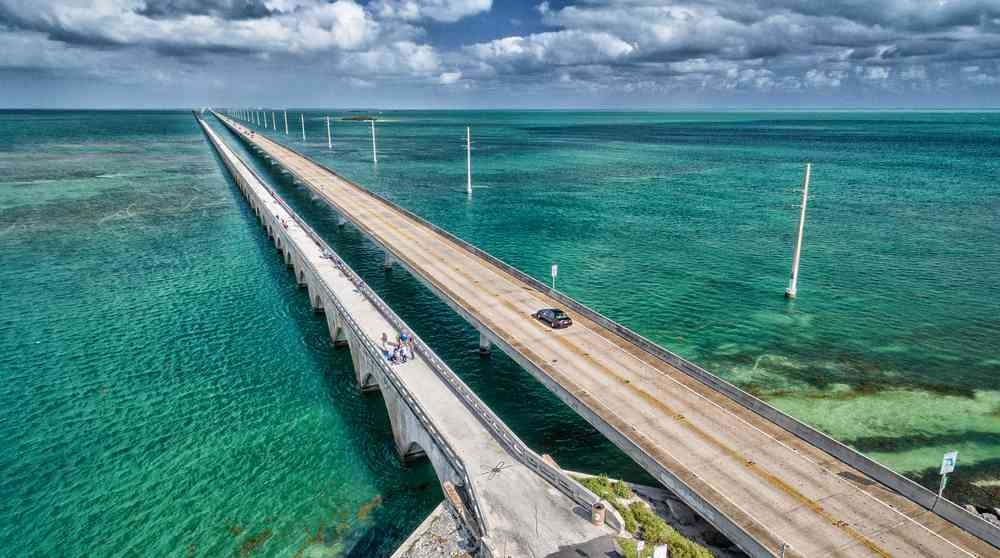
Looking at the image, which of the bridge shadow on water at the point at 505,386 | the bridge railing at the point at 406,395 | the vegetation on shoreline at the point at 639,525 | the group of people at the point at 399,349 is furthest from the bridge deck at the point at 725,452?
the bridge railing at the point at 406,395

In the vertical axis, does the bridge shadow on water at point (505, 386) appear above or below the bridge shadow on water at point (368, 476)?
above

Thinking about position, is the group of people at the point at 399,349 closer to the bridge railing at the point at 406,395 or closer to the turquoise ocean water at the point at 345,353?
the bridge railing at the point at 406,395

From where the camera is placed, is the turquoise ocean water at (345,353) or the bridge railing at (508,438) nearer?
the bridge railing at (508,438)

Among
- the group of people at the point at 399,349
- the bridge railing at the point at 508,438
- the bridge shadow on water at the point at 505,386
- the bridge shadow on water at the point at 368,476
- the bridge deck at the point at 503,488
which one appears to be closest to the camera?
the bridge deck at the point at 503,488

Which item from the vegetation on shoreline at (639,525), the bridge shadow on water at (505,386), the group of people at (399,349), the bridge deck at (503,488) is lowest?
the bridge shadow on water at (505,386)

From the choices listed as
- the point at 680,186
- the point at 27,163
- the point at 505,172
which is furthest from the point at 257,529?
the point at 27,163

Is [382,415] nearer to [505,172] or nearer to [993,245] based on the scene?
[993,245]
